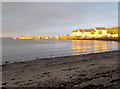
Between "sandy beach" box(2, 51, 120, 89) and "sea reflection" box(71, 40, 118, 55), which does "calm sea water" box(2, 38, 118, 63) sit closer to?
"sea reflection" box(71, 40, 118, 55)

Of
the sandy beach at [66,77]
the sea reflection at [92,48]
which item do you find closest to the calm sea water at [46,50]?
the sea reflection at [92,48]

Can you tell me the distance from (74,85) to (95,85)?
1072mm

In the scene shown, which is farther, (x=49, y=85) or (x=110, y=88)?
(x=49, y=85)

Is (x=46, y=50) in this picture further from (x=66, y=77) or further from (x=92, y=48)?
(x=66, y=77)

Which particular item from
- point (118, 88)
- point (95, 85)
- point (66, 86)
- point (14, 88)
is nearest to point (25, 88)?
point (14, 88)

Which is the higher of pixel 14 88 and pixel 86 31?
pixel 86 31

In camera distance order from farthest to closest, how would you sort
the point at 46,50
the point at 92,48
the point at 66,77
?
the point at 92,48
the point at 46,50
the point at 66,77

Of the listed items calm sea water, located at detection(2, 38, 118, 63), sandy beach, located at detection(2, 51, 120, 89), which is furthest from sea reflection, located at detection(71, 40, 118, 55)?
sandy beach, located at detection(2, 51, 120, 89)

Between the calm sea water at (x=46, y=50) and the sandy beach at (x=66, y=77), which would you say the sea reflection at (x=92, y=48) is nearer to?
the calm sea water at (x=46, y=50)

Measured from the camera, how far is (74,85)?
18.4 ft

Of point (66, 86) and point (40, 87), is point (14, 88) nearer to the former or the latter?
point (40, 87)

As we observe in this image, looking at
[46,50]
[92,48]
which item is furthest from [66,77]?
[92,48]

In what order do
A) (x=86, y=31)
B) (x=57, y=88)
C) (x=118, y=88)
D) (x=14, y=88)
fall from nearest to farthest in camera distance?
(x=118, y=88), (x=57, y=88), (x=14, y=88), (x=86, y=31)

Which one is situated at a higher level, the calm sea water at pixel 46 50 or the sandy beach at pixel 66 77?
the sandy beach at pixel 66 77
